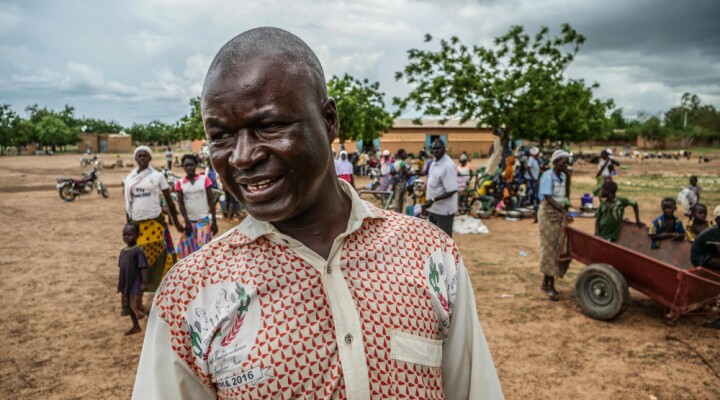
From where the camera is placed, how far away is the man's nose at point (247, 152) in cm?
106

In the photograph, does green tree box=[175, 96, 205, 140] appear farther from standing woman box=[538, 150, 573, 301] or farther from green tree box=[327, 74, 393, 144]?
standing woman box=[538, 150, 573, 301]

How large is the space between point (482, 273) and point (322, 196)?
605cm

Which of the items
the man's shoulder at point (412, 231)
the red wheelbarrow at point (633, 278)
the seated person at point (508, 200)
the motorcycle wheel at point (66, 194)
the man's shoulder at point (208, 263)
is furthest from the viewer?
the motorcycle wheel at point (66, 194)

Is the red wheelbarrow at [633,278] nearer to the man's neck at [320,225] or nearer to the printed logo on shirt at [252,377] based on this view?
the man's neck at [320,225]

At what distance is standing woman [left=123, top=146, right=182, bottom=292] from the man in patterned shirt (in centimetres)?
443

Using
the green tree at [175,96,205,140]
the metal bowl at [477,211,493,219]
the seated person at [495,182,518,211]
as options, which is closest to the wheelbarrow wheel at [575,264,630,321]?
the metal bowl at [477,211,493,219]

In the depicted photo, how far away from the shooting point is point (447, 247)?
132 cm

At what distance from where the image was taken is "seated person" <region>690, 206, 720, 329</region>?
4.64m

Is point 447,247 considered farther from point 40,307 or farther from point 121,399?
point 40,307

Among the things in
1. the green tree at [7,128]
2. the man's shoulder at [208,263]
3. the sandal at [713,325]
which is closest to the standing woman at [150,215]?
the man's shoulder at [208,263]

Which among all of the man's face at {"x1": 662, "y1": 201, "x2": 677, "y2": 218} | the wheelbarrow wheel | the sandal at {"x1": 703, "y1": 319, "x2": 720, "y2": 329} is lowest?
the sandal at {"x1": 703, "y1": 319, "x2": 720, "y2": 329}

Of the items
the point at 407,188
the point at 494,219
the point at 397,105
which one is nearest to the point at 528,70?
the point at 397,105

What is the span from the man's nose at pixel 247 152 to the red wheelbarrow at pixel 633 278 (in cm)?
468

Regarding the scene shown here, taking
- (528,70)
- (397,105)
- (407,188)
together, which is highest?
(528,70)
